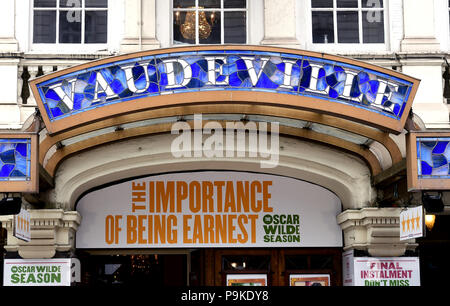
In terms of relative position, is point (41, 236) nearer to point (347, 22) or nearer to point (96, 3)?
point (96, 3)

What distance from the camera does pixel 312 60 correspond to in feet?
28.0

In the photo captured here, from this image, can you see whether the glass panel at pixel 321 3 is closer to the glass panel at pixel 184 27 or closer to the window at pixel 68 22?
the glass panel at pixel 184 27

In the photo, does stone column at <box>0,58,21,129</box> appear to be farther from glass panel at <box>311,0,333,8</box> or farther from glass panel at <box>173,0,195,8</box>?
glass panel at <box>311,0,333,8</box>

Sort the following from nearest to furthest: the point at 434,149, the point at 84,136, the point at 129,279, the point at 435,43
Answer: the point at 434,149
the point at 84,136
the point at 435,43
the point at 129,279

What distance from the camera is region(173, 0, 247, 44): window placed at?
10.7 metres

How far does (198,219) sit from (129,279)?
216cm

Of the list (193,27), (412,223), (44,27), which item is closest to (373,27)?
(193,27)

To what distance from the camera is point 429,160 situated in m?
8.27

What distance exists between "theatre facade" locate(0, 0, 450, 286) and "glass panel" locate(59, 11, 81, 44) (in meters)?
0.05

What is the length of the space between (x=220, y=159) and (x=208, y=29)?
1.98 m

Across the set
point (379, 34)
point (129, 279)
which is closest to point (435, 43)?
point (379, 34)

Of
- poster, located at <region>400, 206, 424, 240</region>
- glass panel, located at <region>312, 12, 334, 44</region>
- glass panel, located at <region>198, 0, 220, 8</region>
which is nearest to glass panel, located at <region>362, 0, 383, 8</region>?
glass panel, located at <region>312, 12, 334, 44</region>

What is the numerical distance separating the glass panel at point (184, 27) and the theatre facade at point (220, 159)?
0.7 inches
